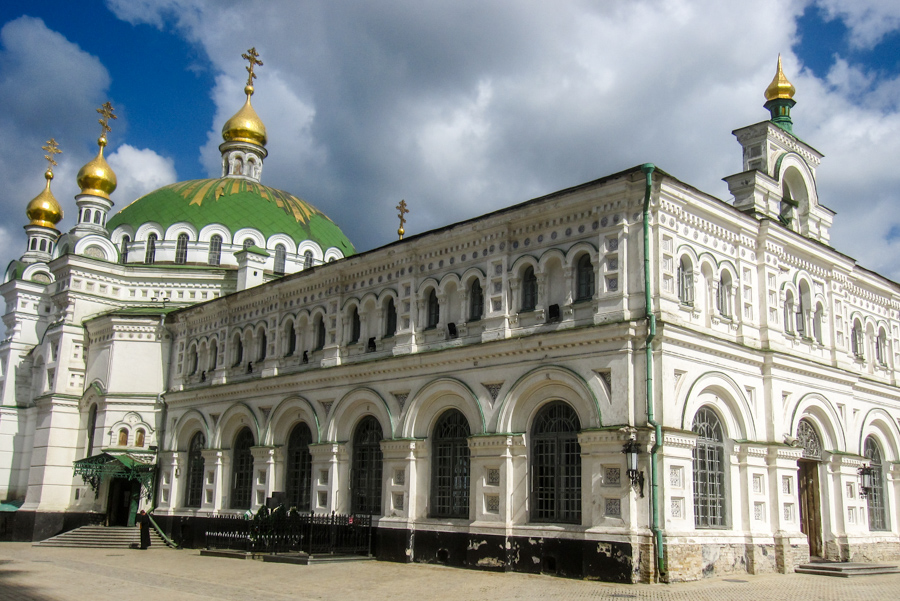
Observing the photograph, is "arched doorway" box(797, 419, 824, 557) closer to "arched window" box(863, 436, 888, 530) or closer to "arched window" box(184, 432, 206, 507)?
"arched window" box(863, 436, 888, 530)

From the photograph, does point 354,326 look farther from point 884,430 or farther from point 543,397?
point 884,430

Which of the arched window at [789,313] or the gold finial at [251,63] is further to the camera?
the gold finial at [251,63]

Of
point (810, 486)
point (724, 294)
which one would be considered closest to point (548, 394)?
point (724, 294)

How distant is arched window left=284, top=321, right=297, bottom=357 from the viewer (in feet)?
83.9

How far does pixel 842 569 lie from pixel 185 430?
2011 centimetres

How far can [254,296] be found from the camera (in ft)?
88.9

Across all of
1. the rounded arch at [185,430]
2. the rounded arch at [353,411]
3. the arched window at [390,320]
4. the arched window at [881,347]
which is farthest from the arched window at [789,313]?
the rounded arch at [185,430]

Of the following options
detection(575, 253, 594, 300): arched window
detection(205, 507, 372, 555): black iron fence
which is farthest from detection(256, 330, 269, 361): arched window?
detection(575, 253, 594, 300): arched window

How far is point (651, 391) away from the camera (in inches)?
639

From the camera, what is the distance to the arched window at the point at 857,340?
77.8 ft

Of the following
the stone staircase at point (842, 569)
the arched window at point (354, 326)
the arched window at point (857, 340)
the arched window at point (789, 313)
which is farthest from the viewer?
the arched window at point (857, 340)

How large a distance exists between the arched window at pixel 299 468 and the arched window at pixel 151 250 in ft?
44.9

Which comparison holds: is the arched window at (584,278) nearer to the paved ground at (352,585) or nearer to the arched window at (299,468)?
the paved ground at (352,585)

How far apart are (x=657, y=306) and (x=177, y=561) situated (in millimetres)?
12879
